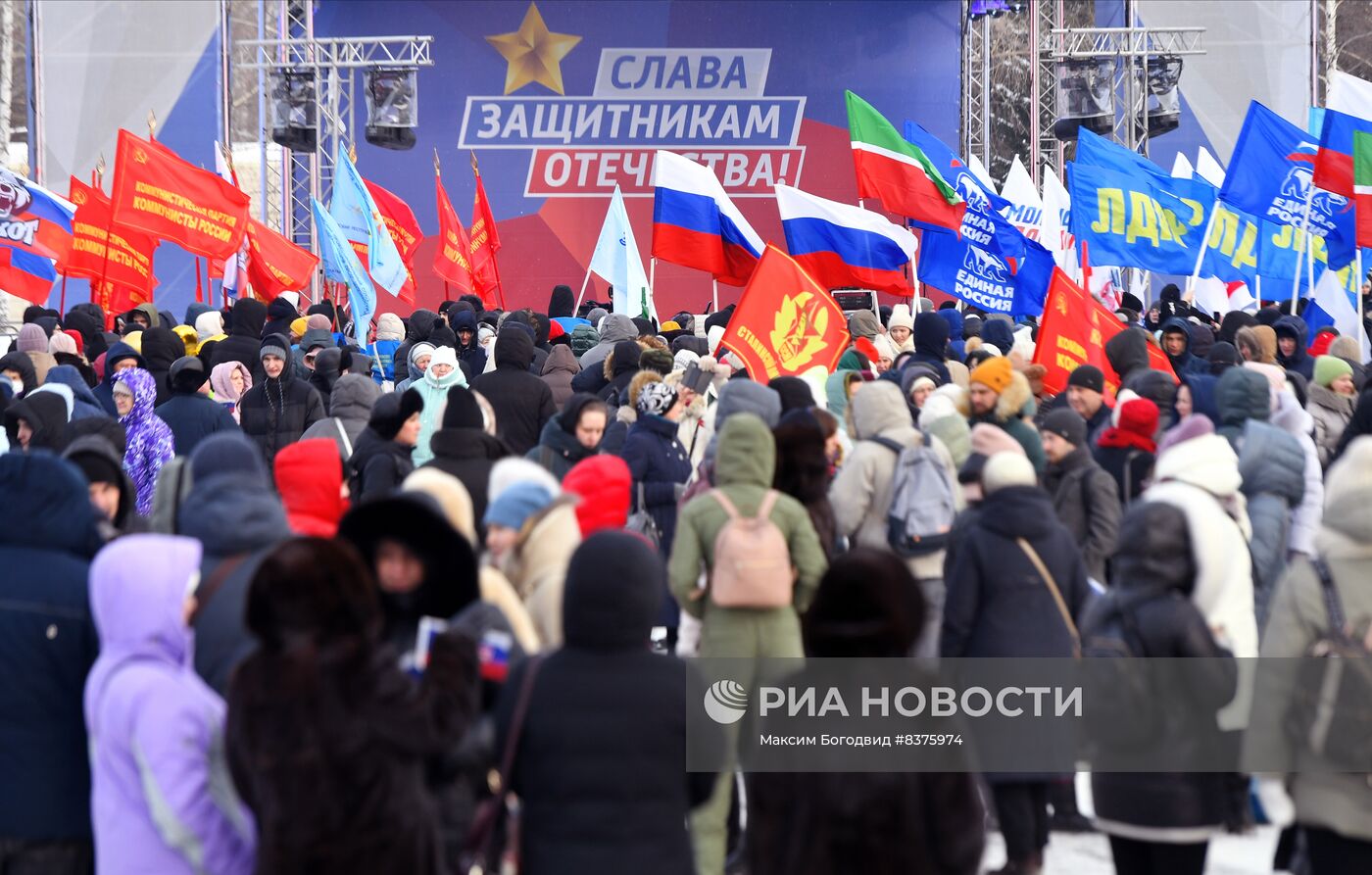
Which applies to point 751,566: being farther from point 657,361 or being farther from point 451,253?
point 451,253

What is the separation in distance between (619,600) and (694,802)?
0.47 meters

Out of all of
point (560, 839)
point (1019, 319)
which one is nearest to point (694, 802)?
point (560, 839)

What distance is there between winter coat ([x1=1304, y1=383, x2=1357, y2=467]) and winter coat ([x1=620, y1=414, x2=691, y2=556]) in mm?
3242

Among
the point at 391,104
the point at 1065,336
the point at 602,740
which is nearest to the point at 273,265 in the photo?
the point at 391,104

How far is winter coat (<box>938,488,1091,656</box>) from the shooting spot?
16.7 feet

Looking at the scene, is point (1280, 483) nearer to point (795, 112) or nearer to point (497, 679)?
point (497, 679)

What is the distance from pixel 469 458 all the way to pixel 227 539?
2.07 m

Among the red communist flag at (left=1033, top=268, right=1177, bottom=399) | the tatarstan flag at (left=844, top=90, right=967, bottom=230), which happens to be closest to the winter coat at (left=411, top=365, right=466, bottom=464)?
the red communist flag at (left=1033, top=268, right=1177, bottom=399)

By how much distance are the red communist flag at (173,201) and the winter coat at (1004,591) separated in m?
9.05

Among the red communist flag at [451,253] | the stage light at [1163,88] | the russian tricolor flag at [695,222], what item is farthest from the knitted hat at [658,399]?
the stage light at [1163,88]

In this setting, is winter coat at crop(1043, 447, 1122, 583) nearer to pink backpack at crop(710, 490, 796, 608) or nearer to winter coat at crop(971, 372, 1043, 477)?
winter coat at crop(971, 372, 1043, 477)

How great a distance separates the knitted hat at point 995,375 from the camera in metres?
6.75

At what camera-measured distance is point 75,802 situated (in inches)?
153

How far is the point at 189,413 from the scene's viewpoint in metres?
8.31
